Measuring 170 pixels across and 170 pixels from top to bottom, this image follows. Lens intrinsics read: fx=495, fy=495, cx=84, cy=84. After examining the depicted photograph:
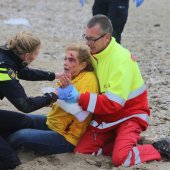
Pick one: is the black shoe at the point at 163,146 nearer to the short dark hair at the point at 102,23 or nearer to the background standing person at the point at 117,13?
the short dark hair at the point at 102,23

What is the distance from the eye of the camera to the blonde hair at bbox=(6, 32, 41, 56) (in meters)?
4.60

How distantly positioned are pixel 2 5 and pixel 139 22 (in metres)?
4.33

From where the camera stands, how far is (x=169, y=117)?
612cm

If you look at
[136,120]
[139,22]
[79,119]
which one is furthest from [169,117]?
[139,22]

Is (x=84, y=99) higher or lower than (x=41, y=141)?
higher

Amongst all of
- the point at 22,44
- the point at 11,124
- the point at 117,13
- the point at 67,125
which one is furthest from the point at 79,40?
the point at 22,44

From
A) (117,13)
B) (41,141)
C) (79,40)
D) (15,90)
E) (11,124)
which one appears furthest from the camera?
(79,40)

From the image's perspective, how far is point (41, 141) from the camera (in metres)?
4.86

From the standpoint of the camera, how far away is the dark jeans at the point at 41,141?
4863 millimetres

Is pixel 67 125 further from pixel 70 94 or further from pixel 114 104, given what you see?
pixel 114 104

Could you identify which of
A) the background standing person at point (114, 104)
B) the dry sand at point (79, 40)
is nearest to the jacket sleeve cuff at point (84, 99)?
the background standing person at point (114, 104)

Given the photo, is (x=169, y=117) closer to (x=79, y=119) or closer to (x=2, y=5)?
(x=79, y=119)

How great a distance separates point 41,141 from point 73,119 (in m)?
0.38

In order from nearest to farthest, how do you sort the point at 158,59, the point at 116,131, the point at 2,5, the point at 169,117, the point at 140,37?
the point at 116,131 → the point at 169,117 → the point at 158,59 → the point at 140,37 → the point at 2,5
